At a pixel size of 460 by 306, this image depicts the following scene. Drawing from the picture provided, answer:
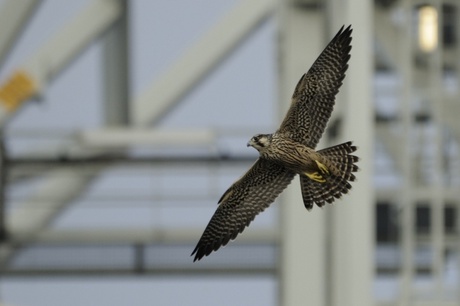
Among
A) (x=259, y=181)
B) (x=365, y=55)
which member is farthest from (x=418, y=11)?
(x=259, y=181)

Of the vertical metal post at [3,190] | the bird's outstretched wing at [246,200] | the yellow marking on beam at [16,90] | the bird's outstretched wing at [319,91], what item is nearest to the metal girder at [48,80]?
the yellow marking on beam at [16,90]

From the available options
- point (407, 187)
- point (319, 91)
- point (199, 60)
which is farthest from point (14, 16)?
point (319, 91)

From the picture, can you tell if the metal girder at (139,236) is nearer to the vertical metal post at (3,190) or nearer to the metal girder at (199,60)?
the vertical metal post at (3,190)

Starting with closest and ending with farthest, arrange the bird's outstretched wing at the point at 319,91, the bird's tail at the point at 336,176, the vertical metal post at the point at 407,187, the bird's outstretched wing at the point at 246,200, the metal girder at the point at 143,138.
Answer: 1. the bird's tail at the point at 336,176
2. the bird's outstretched wing at the point at 319,91
3. the bird's outstretched wing at the point at 246,200
4. the vertical metal post at the point at 407,187
5. the metal girder at the point at 143,138

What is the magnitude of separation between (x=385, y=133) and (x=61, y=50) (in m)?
5.97

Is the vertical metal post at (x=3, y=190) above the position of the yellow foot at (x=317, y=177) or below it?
above

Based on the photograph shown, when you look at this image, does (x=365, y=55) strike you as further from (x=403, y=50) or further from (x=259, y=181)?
(x=259, y=181)

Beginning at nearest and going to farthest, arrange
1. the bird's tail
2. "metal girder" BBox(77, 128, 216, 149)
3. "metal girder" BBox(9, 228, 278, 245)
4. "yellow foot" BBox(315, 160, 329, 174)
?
"yellow foot" BBox(315, 160, 329, 174) → the bird's tail → "metal girder" BBox(77, 128, 216, 149) → "metal girder" BBox(9, 228, 278, 245)

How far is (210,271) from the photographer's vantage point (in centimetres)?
2023

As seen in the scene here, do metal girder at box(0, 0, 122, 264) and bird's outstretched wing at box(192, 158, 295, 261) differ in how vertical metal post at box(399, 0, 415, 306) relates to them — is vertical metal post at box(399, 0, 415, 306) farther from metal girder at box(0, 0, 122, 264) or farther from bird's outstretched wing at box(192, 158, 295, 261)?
metal girder at box(0, 0, 122, 264)

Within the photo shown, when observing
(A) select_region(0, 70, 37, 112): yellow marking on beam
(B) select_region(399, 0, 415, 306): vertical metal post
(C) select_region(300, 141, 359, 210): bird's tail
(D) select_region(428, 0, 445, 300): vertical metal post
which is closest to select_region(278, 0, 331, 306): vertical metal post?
(B) select_region(399, 0, 415, 306): vertical metal post

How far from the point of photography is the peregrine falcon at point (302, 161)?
9.28 meters

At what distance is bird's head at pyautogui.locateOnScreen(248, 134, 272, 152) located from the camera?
9281mm

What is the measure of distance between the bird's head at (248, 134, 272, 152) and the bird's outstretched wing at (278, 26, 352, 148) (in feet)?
0.51
